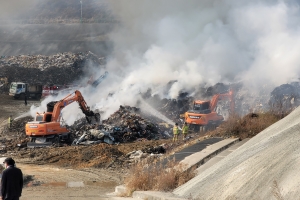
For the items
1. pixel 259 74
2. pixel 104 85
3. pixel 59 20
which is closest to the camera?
pixel 259 74

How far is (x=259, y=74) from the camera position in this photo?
43.4 m

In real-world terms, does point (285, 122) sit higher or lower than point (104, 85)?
lower

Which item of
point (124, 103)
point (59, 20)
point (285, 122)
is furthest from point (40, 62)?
point (285, 122)

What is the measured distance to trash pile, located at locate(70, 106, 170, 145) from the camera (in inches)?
1154

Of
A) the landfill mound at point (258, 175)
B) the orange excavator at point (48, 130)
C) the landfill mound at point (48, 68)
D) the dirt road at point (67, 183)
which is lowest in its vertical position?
the dirt road at point (67, 183)

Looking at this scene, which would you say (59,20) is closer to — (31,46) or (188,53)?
(31,46)

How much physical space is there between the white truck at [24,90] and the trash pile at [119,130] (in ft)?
55.6

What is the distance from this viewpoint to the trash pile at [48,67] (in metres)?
56.7

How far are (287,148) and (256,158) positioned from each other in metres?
0.66

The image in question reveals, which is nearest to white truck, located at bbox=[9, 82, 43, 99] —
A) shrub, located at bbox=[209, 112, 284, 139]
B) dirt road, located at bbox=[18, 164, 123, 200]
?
dirt road, located at bbox=[18, 164, 123, 200]

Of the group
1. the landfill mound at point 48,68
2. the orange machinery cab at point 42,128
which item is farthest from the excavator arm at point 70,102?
the landfill mound at point 48,68

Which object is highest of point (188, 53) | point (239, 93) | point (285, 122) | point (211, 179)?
point (188, 53)

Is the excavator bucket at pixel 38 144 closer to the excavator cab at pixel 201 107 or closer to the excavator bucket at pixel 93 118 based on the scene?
the excavator bucket at pixel 93 118

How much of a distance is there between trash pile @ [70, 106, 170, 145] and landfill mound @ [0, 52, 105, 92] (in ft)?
74.7
